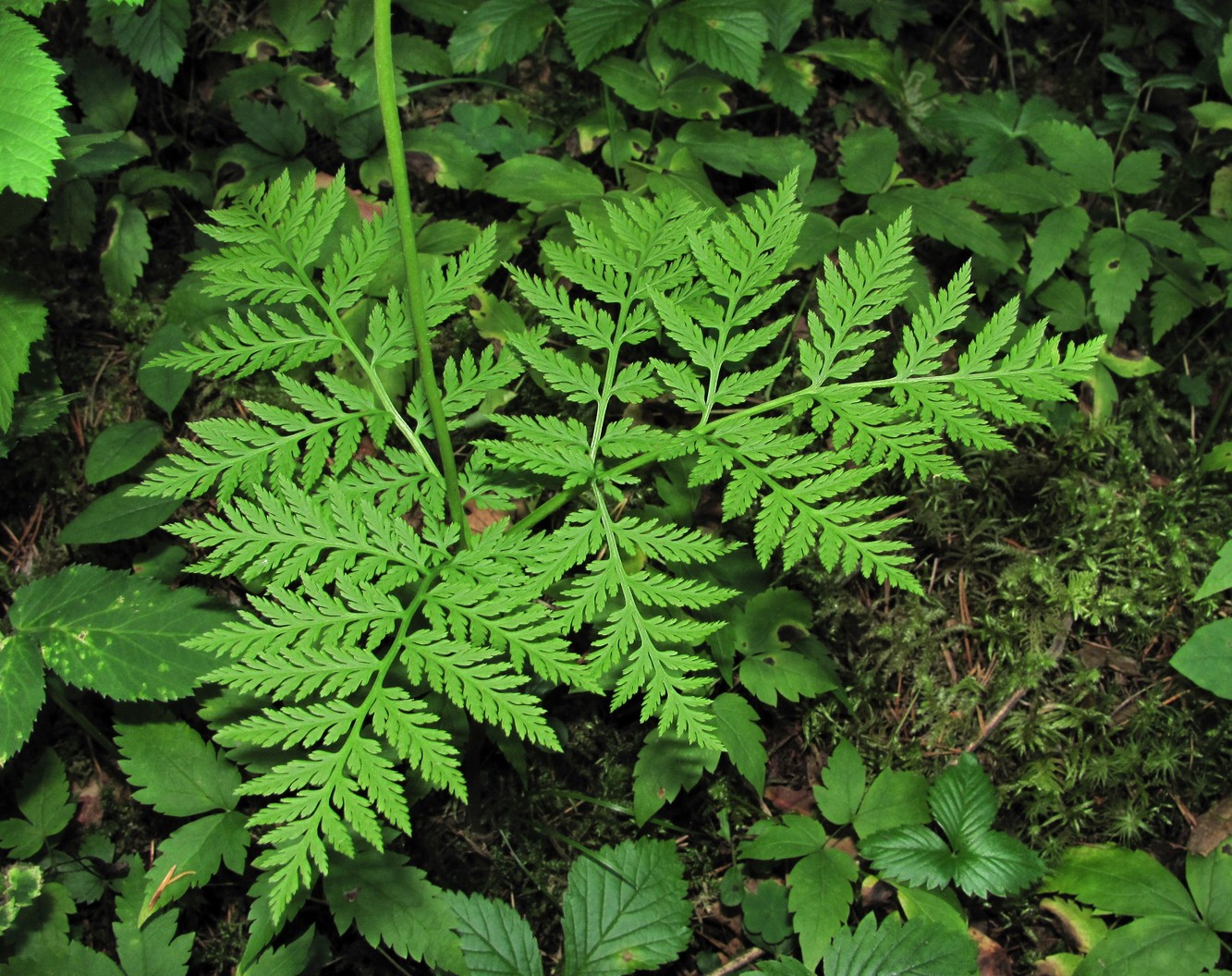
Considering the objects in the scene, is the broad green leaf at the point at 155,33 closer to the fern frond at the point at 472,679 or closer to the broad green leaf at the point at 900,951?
the fern frond at the point at 472,679

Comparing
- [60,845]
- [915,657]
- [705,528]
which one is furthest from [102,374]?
[915,657]

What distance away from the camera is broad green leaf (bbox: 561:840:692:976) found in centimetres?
267

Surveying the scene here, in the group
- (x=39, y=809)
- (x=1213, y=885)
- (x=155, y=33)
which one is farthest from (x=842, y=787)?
(x=155, y=33)

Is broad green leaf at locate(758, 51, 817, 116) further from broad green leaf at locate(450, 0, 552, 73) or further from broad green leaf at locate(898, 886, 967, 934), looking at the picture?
broad green leaf at locate(898, 886, 967, 934)

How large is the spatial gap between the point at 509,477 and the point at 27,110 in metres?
1.42

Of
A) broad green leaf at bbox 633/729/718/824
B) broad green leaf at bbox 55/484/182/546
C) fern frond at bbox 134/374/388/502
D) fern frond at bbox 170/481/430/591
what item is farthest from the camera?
broad green leaf at bbox 55/484/182/546

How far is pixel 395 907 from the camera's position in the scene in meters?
2.62

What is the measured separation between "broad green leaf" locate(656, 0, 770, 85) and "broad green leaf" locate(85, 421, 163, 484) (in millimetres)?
2273

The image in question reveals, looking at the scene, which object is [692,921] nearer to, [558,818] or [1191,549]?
[558,818]

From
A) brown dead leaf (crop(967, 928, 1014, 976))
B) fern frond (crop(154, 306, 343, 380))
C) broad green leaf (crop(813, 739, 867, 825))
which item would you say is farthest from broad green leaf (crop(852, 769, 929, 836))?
fern frond (crop(154, 306, 343, 380))

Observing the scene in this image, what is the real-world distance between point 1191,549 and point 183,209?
3.84m

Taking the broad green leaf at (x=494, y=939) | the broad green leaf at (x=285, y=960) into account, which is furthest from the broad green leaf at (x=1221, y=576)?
the broad green leaf at (x=285, y=960)

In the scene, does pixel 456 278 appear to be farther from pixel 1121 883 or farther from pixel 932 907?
pixel 1121 883

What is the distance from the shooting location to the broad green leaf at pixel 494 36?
3.34 meters
